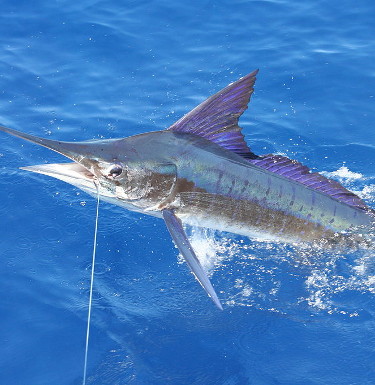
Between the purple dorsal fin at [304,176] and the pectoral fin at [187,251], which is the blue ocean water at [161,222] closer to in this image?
the purple dorsal fin at [304,176]

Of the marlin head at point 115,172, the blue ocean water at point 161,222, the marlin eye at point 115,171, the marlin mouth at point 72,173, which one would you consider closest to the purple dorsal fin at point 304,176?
the blue ocean water at point 161,222

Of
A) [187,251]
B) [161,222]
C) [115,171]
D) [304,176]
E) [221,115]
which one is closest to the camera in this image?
[187,251]

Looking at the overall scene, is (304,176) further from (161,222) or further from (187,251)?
(161,222)

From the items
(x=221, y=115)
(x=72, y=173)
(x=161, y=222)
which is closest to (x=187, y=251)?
(x=72, y=173)

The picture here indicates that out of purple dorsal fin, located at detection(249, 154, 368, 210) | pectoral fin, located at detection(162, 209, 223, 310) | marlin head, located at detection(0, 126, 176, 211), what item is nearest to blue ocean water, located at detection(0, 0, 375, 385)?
purple dorsal fin, located at detection(249, 154, 368, 210)

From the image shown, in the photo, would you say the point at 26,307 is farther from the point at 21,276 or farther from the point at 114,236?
the point at 114,236

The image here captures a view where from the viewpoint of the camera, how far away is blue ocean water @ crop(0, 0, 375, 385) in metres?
5.34

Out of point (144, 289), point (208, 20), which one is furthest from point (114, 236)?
point (208, 20)

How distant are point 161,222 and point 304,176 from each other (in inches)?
70.7

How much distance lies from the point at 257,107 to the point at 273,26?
2596 mm

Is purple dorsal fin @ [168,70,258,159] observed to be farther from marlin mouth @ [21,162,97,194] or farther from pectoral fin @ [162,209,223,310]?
marlin mouth @ [21,162,97,194]

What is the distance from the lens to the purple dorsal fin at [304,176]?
568cm

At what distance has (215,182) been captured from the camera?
5.51 metres

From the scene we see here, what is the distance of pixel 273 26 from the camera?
35.8 feet
